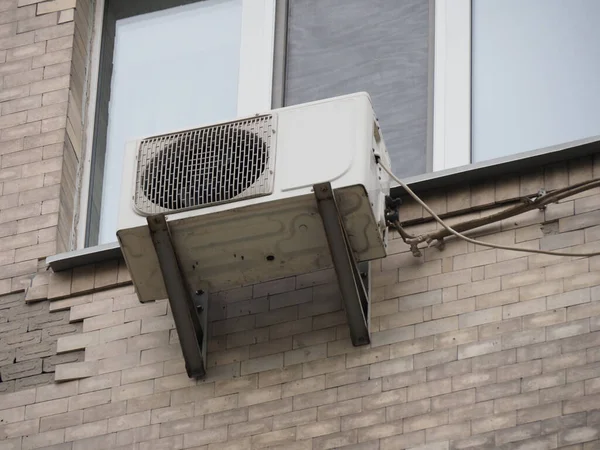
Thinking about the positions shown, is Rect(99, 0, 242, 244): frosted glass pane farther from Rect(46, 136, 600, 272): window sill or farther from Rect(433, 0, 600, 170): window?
Rect(46, 136, 600, 272): window sill

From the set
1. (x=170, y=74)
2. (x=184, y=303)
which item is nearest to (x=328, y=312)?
(x=184, y=303)

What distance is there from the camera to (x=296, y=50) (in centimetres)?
1029

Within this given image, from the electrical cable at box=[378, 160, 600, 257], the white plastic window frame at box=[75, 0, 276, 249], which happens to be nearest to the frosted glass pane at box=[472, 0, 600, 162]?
the electrical cable at box=[378, 160, 600, 257]

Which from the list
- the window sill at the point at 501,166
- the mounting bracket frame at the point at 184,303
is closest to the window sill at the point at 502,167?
the window sill at the point at 501,166

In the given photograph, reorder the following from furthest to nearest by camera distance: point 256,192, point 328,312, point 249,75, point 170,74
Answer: point 170,74, point 249,75, point 328,312, point 256,192

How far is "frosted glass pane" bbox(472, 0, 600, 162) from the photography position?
9.64m

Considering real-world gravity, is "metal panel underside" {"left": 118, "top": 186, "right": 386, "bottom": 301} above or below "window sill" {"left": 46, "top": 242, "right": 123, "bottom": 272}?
above

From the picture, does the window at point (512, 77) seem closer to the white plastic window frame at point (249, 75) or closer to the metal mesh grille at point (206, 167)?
the white plastic window frame at point (249, 75)

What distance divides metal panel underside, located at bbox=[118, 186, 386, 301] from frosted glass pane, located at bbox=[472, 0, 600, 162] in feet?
3.56

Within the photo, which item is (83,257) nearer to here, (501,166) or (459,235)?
(459,235)

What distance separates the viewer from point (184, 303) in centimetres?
905

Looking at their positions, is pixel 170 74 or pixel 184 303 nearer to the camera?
pixel 184 303

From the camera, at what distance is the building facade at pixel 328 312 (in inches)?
342

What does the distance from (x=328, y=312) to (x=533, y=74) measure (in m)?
1.63
